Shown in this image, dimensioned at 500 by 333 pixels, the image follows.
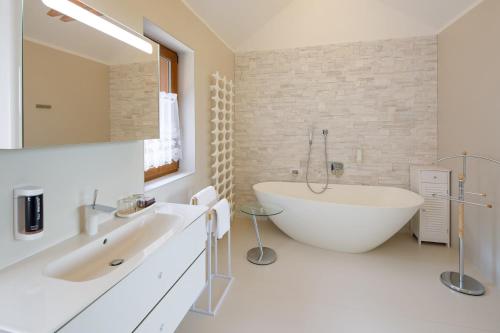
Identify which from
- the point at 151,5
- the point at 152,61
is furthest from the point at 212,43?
the point at 152,61

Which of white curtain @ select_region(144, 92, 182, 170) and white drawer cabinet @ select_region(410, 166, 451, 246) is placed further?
white drawer cabinet @ select_region(410, 166, 451, 246)

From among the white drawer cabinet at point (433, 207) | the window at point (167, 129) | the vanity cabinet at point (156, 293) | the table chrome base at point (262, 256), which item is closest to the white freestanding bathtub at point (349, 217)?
the white drawer cabinet at point (433, 207)

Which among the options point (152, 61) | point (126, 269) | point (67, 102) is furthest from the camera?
point (152, 61)

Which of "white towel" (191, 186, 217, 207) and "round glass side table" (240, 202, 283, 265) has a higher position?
"white towel" (191, 186, 217, 207)

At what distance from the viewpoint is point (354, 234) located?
2.91 m

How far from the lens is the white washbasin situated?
121 centimetres

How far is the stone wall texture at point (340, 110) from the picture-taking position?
356 centimetres

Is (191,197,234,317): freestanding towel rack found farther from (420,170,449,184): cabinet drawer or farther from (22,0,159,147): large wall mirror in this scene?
(420,170,449,184): cabinet drawer

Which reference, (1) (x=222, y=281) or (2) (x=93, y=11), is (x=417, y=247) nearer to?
(1) (x=222, y=281)

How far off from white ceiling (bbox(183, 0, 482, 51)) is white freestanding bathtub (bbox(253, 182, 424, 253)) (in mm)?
2061

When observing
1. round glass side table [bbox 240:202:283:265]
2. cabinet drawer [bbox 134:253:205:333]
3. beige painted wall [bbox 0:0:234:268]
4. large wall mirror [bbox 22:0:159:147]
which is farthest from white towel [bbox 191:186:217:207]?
large wall mirror [bbox 22:0:159:147]

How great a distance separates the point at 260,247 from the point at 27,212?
2280mm

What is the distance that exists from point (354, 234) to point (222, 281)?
1473 mm

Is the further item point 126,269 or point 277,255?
point 277,255
